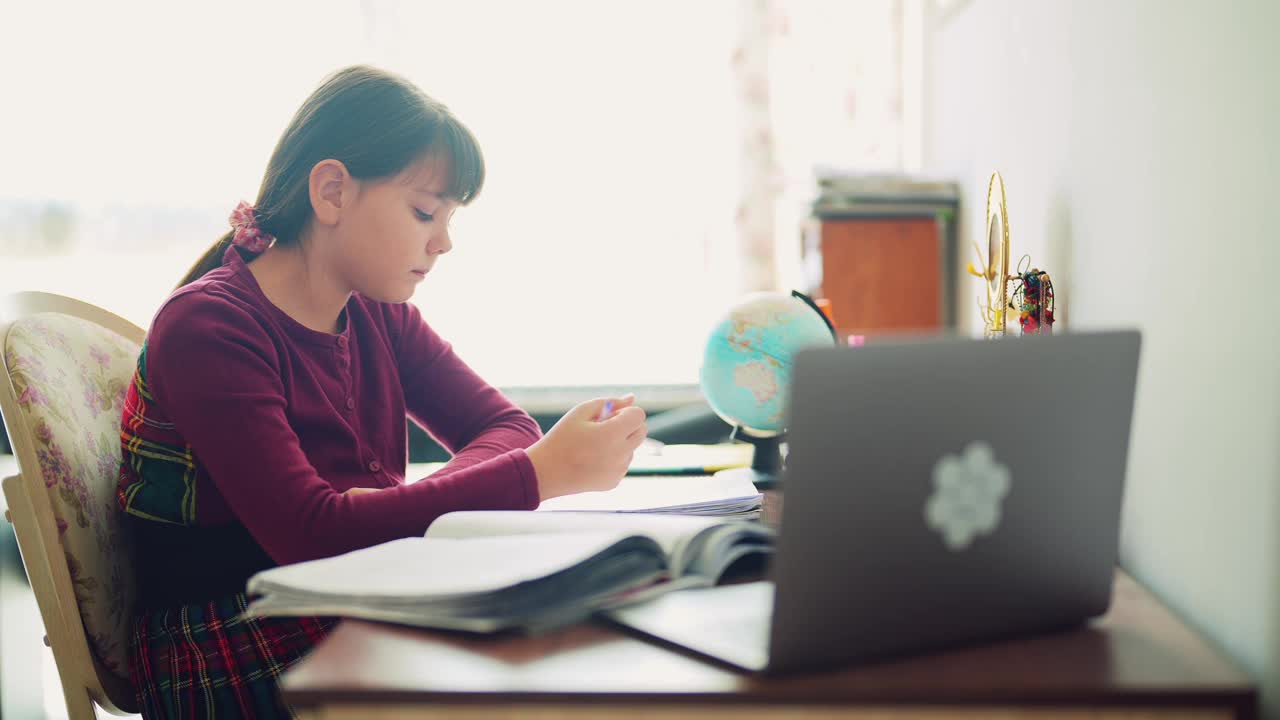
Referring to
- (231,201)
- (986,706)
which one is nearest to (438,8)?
(231,201)

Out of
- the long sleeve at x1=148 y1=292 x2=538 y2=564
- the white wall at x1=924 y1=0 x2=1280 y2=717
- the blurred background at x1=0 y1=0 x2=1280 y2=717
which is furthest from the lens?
the blurred background at x1=0 y1=0 x2=1280 y2=717

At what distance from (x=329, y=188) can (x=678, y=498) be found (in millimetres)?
524

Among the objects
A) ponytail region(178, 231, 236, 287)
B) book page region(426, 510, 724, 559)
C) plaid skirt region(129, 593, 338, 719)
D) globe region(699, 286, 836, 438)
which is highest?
ponytail region(178, 231, 236, 287)

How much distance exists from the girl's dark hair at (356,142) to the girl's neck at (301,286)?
3 centimetres

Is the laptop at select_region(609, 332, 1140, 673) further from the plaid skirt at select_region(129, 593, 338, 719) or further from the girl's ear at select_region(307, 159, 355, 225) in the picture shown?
the girl's ear at select_region(307, 159, 355, 225)

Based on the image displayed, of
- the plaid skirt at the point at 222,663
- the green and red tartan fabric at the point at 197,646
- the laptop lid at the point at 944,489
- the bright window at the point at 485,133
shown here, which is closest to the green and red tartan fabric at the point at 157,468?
the green and red tartan fabric at the point at 197,646

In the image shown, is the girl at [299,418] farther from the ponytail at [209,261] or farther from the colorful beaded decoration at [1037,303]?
the colorful beaded decoration at [1037,303]

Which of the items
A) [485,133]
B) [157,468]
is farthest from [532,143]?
[157,468]

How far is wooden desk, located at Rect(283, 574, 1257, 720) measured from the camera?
50 centimetres

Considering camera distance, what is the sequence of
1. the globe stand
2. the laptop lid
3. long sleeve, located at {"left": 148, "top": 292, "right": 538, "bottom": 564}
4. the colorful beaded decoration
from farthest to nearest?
the globe stand, the colorful beaded decoration, long sleeve, located at {"left": 148, "top": 292, "right": 538, "bottom": 564}, the laptop lid

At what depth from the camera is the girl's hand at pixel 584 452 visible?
→ 2.97 feet

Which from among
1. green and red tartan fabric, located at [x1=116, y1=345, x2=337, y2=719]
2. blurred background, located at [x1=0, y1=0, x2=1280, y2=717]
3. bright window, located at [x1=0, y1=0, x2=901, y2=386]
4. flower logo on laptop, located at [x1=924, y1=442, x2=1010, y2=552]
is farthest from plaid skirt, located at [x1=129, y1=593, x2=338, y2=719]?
bright window, located at [x1=0, y1=0, x2=901, y2=386]

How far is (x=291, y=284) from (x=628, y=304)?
4.97ft

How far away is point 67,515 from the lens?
0.91 meters
